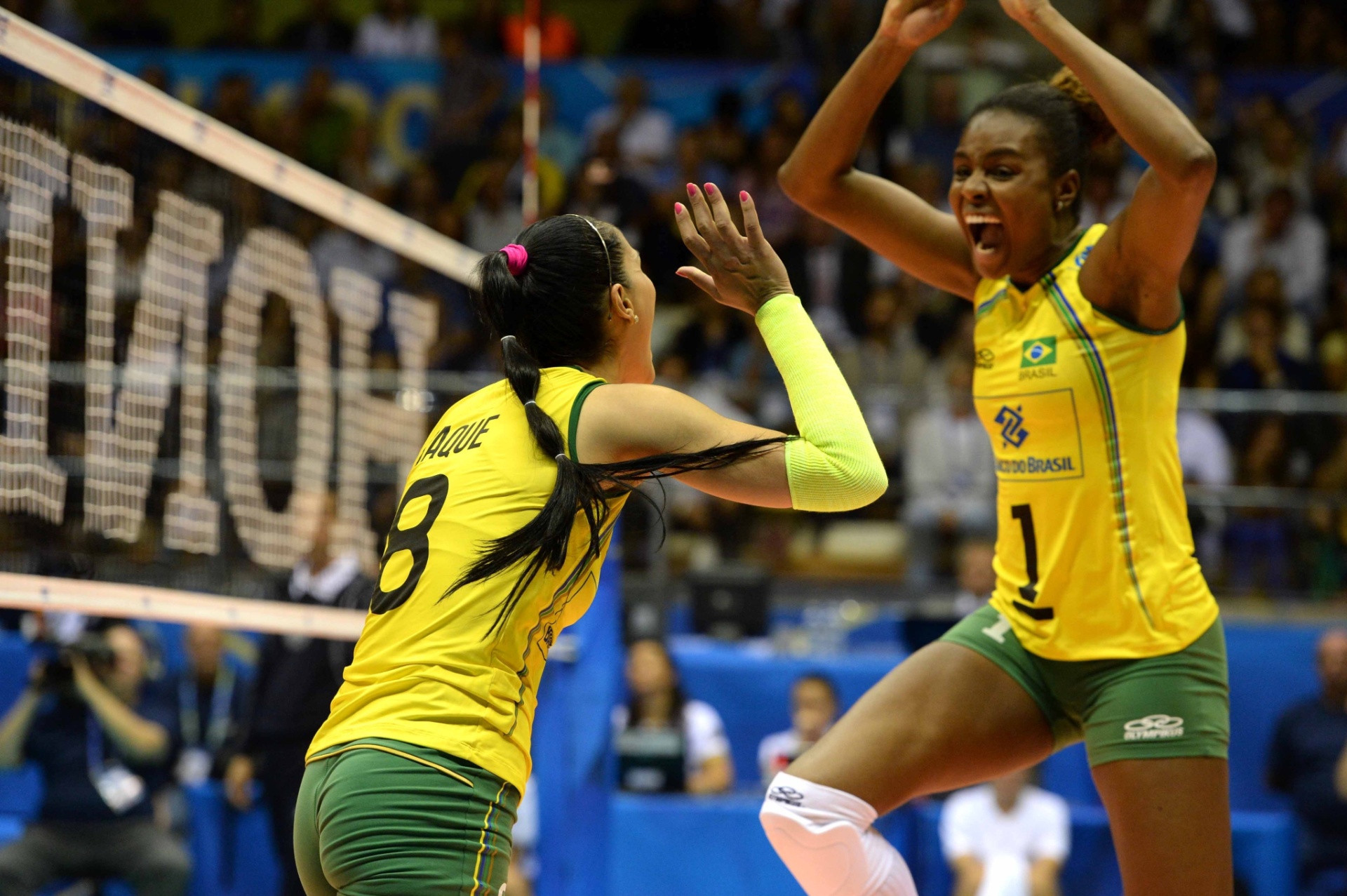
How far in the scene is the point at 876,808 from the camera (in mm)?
3543

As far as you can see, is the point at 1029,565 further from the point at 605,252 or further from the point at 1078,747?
the point at 1078,747

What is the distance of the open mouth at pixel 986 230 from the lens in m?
3.60

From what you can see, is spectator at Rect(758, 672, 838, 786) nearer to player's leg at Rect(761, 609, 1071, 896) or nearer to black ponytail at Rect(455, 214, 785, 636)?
player's leg at Rect(761, 609, 1071, 896)

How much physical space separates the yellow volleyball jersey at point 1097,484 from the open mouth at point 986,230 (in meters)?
0.15

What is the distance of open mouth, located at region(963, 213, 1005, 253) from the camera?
360 centimetres

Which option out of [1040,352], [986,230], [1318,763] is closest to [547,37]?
[1318,763]

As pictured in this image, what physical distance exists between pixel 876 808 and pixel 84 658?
17.0 feet

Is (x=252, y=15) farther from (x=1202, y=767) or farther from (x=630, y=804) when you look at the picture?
(x=1202, y=767)

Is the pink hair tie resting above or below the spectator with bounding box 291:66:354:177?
below

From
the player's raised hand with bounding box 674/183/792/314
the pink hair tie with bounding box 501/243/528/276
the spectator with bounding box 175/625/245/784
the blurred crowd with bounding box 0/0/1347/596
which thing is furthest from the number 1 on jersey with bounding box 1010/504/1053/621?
the spectator with bounding box 175/625/245/784

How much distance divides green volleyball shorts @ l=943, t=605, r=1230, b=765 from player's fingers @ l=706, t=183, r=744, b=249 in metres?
1.23

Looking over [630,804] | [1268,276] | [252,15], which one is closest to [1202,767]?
[630,804]

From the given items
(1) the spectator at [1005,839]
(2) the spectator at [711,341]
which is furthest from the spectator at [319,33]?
(1) the spectator at [1005,839]

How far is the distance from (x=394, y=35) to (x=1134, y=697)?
10.7 m
